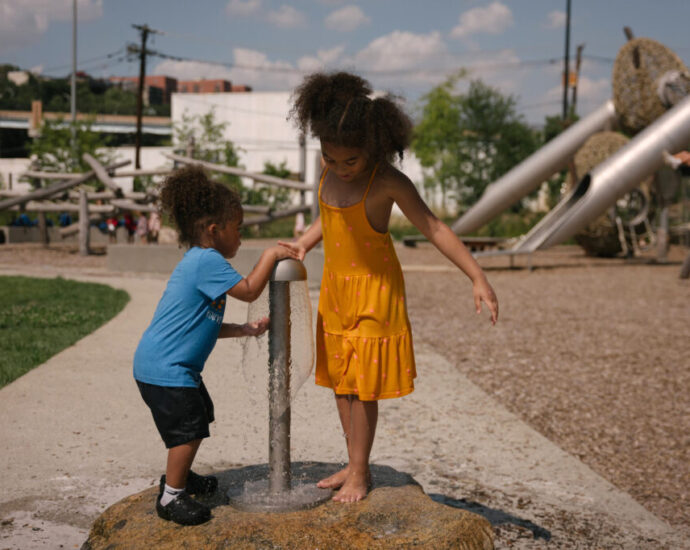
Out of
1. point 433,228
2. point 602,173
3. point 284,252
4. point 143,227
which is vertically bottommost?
point 143,227

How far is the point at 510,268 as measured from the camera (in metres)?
16.4

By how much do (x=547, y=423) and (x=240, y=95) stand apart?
167ft

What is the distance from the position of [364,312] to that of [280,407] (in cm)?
45

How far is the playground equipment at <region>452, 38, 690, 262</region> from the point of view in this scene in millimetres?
14891

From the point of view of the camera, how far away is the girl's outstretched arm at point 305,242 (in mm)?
2797

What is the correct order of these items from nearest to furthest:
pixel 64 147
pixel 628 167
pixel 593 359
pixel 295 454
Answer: pixel 295 454, pixel 593 359, pixel 628 167, pixel 64 147

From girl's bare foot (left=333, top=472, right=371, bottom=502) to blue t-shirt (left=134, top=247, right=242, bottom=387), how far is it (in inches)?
25.8

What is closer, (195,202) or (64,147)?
(195,202)

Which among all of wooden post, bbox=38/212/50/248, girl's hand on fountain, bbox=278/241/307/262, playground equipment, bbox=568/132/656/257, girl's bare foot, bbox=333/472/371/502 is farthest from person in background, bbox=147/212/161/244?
girl's bare foot, bbox=333/472/371/502

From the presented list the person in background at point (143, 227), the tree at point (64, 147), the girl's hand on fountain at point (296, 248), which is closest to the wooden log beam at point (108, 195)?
the person in background at point (143, 227)

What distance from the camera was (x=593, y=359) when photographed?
279 inches

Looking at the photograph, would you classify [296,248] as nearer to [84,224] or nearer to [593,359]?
[593,359]

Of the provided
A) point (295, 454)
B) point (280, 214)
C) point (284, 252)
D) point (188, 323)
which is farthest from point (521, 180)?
point (188, 323)

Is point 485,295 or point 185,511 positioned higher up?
point 485,295
